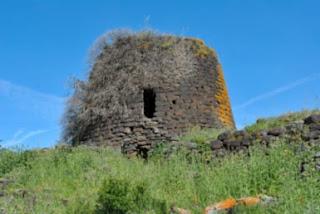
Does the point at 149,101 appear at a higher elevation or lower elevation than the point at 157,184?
higher

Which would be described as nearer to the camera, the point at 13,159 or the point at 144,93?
the point at 13,159

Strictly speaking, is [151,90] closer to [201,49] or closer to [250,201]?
[201,49]

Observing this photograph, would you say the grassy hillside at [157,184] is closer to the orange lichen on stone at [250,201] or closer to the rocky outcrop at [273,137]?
the orange lichen on stone at [250,201]

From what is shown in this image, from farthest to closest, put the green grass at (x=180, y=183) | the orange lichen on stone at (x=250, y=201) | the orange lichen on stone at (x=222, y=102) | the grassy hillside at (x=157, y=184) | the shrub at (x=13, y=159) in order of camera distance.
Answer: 1. the orange lichen on stone at (x=222, y=102)
2. the shrub at (x=13, y=159)
3. the green grass at (x=180, y=183)
4. the grassy hillside at (x=157, y=184)
5. the orange lichen on stone at (x=250, y=201)

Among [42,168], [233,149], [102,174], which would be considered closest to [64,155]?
[42,168]

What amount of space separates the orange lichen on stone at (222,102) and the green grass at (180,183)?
525 centimetres

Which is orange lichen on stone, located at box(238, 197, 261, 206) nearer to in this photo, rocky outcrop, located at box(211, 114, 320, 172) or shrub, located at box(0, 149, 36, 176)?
rocky outcrop, located at box(211, 114, 320, 172)

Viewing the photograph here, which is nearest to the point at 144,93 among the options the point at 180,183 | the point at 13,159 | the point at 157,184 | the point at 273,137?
the point at 13,159

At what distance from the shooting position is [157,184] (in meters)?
7.47

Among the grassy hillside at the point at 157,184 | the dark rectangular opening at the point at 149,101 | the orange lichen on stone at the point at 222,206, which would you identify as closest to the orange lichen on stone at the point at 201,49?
the dark rectangular opening at the point at 149,101

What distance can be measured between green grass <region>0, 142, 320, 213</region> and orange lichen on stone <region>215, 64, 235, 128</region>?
17.2ft

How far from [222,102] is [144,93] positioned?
87.3 inches

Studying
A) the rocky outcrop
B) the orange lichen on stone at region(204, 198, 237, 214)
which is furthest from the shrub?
the orange lichen on stone at region(204, 198, 237, 214)

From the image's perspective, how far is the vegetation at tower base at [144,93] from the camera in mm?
13617
